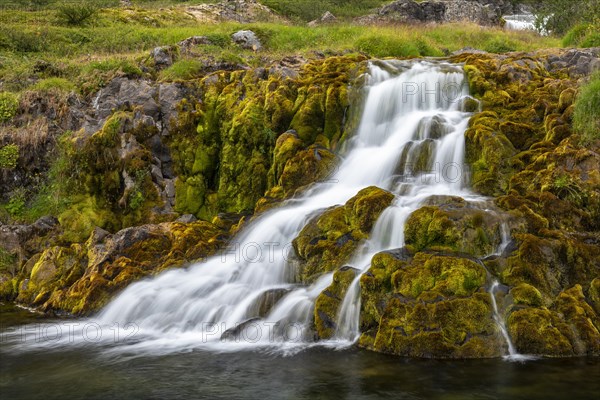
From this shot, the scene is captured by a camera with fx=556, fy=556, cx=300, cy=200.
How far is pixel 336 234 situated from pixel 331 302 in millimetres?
1661

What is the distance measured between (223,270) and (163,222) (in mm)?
3583

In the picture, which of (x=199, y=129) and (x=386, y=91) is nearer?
(x=386, y=91)

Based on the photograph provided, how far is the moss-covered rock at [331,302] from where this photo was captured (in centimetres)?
791

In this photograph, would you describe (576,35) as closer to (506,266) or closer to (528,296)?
(506,266)

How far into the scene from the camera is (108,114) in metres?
14.9

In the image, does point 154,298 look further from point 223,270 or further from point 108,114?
point 108,114

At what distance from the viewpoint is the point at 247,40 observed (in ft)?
71.1

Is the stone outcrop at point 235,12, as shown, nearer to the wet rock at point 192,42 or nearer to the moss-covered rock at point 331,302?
the wet rock at point 192,42

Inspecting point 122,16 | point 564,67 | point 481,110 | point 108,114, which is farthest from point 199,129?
point 122,16

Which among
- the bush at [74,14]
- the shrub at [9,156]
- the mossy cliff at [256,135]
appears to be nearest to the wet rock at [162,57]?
the mossy cliff at [256,135]

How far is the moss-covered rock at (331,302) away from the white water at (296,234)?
10 cm

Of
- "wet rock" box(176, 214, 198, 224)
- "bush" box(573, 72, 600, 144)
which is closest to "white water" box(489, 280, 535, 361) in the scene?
"bush" box(573, 72, 600, 144)

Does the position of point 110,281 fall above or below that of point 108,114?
below

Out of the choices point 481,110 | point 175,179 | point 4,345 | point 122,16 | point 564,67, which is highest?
point 122,16
